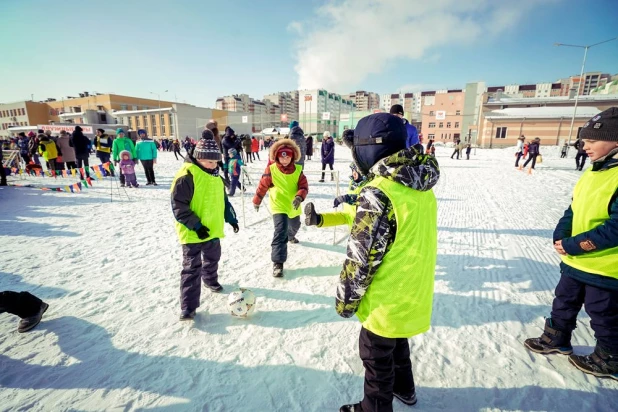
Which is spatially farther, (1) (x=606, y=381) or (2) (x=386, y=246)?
(1) (x=606, y=381)

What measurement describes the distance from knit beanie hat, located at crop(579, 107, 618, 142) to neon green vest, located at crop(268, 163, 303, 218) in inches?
119

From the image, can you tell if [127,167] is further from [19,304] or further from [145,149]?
→ [19,304]

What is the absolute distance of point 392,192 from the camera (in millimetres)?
1504

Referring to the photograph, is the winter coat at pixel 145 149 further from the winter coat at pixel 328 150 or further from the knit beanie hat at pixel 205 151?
the knit beanie hat at pixel 205 151

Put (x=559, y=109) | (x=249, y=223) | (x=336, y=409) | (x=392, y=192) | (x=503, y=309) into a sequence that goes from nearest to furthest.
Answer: (x=392, y=192) → (x=336, y=409) → (x=503, y=309) → (x=249, y=223) → (x=559, y=109)

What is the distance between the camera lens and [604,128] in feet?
6.84

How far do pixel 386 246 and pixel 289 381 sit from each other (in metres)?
1.51

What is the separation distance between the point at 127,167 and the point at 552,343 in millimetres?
11636

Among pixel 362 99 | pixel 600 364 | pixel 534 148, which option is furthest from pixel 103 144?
pixel 362 99

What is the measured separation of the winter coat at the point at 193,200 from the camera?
2787mm

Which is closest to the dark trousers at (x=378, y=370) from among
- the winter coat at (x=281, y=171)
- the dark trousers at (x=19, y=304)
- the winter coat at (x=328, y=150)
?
the winter coat at (x=281, y=171)

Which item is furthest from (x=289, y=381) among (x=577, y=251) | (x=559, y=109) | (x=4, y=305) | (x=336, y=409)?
(x=559, y=109)

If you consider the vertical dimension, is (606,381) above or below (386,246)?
below

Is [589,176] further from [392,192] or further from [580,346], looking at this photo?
[392,192]
